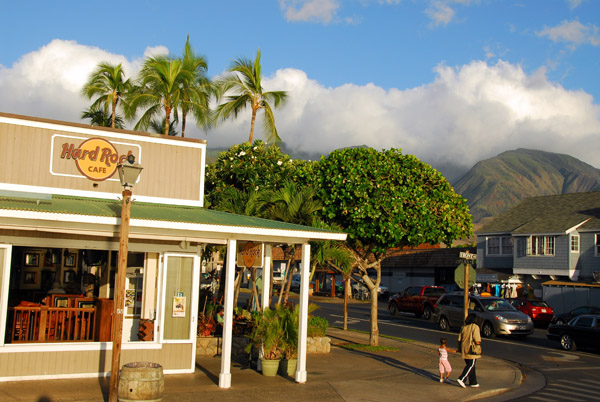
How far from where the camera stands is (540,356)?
19.4 m

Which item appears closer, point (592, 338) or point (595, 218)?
point (592, 338)

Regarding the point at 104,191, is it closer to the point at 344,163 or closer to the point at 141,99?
the point at 344,163

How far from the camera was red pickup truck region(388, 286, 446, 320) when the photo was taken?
1288 inches

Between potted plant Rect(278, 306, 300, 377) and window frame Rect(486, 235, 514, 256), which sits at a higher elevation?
window frame Rect(486, 235, 514, 256)

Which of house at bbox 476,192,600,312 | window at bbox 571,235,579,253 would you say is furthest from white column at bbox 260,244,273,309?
window at bbox 571,235,579,253

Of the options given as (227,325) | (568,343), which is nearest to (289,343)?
(227,325)

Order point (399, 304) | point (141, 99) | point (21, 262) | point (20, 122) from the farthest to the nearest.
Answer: point (399, 304), point (141, 99), point (21, 262), point (20, 122)

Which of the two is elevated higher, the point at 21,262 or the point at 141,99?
the point at 141,99

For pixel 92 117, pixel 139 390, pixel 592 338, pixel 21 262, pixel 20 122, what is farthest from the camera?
pixel 92 117

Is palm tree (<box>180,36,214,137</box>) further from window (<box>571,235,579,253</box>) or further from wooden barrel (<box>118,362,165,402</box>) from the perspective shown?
window (<box>571,235,579,253</box>)

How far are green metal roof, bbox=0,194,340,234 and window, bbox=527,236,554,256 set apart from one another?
32.4 m

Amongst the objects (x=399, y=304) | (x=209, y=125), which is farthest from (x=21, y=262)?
(x=399, y=304)

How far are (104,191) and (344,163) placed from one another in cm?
710

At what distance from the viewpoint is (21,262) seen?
50.3ft
